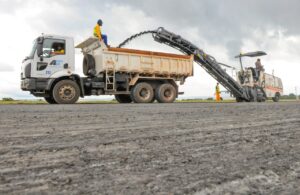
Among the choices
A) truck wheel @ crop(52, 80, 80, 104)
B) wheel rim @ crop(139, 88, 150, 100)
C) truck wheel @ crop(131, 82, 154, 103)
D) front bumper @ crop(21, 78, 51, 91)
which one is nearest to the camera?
front bumper @ crop(21, 78, 51, 91)

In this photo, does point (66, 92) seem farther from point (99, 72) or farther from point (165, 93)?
point (165, 93)

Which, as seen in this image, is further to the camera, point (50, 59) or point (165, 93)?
point (165, 93)

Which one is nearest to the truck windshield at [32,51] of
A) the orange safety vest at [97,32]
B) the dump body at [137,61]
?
the dump body at [137,61]

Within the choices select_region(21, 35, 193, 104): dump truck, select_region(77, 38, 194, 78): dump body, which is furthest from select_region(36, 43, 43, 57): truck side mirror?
select_region(77, 38, 194, 78): dump body

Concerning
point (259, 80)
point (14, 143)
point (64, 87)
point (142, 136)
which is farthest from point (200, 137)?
point (259, 80)

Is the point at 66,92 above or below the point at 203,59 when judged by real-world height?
below

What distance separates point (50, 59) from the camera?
1152 centimetres

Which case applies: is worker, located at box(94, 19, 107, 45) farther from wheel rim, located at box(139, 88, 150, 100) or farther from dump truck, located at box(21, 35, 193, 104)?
wheel rim, located at box(139, 88, 150, 100)

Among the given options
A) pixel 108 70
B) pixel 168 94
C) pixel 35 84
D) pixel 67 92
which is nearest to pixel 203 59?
pixel 168 94

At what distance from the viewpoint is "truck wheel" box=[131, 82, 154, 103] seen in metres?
13.4

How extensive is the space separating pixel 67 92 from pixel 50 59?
1.42 metres

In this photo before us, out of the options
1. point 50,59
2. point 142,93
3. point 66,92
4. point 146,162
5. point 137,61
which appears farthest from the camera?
point 142,93

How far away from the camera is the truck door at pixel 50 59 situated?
37.3ft

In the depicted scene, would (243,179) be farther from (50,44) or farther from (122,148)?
(50,44)
